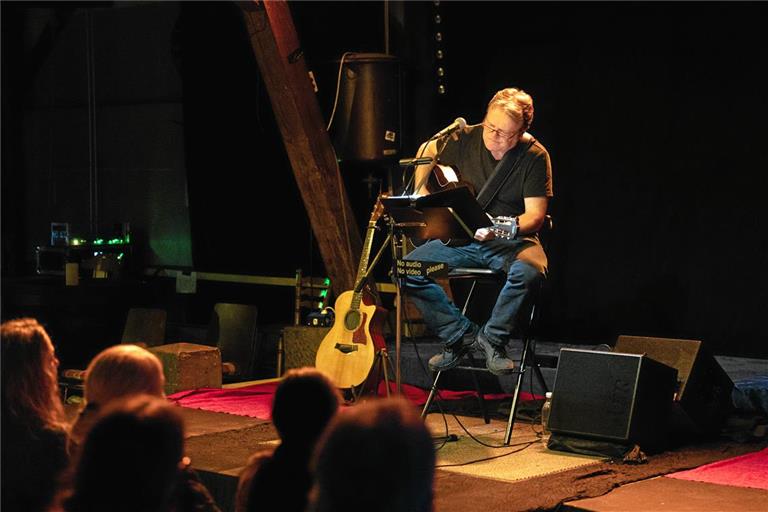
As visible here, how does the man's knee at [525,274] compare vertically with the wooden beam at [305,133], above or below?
below

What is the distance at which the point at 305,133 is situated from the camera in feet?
23.9

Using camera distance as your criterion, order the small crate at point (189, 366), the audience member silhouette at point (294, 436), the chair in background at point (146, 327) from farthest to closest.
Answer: the chair in background at point (146, 327) → the small crate at point (189, 366) → the audience member silhouette at point (294, 436)

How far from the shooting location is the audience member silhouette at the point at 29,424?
3.17 m

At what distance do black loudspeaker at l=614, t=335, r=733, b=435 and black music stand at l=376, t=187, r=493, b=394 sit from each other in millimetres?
1093

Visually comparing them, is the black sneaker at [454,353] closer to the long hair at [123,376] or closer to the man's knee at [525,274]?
the man's knee at [525,274]

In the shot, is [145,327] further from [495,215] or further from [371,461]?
[371,461]

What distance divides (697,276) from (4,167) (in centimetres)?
768

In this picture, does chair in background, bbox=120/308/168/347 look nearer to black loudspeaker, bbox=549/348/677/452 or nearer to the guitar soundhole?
the guitar soundhole

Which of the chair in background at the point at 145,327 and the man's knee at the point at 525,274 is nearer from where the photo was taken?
the man's knee at the point at 525,274

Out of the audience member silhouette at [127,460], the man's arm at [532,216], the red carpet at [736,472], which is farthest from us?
the man's arm at [532,216]

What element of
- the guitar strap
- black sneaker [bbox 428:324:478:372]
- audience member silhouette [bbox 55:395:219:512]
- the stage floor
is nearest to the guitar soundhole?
the stage floor

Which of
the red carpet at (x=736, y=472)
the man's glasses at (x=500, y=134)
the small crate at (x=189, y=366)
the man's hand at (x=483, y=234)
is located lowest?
the red carpet at (x=736, y=472)

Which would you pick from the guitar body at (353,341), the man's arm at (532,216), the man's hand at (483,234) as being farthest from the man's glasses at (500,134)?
the guitar body at (353,341)

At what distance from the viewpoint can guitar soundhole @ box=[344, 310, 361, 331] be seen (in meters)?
6.51
